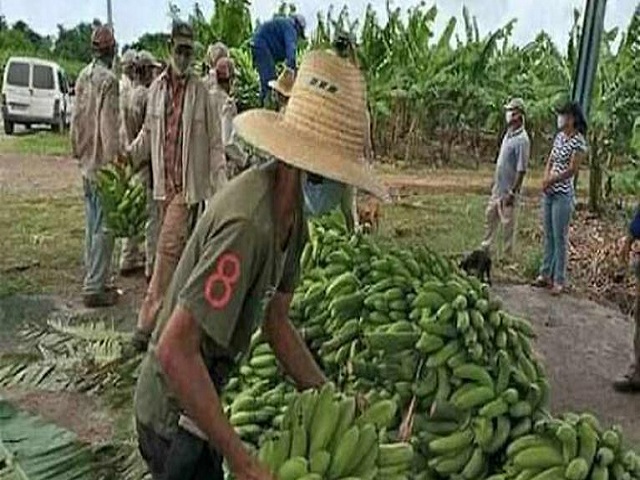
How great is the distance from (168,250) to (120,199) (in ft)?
2.03

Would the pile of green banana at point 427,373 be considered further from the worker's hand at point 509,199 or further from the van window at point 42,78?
the van window at point 42,78

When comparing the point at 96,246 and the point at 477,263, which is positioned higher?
the point at 477,263

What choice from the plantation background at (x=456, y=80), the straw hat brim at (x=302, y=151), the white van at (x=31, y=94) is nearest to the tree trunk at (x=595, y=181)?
the plantation background at (x=456, y=80)

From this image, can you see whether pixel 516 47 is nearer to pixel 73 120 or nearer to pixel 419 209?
pixel 419 209

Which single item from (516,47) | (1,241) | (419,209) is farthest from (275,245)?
(516,47)

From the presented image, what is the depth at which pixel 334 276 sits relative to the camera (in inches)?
112

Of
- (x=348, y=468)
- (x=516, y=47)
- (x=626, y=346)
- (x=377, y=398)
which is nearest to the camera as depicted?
(x=348, y=468)

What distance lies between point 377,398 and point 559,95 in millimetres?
10920

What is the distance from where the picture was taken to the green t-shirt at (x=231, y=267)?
1721mm

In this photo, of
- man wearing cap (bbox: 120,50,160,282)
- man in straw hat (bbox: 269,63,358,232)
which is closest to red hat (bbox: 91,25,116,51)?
man wearing cap (bbox: 120,50,160,282)

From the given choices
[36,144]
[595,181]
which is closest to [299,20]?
[595,181]

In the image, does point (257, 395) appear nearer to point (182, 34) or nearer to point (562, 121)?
point (182, 34)

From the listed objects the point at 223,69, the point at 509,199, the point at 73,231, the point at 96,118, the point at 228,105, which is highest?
the point at 223,69

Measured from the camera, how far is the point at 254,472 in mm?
1744
